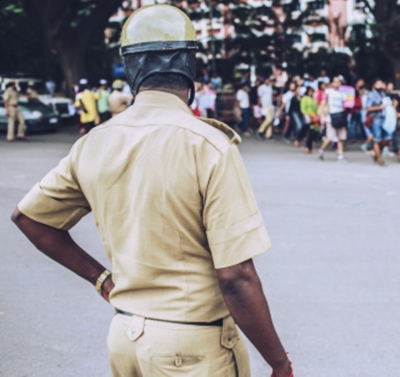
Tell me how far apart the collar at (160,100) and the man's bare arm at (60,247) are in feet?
1.67

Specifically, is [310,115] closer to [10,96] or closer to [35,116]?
[10,96]

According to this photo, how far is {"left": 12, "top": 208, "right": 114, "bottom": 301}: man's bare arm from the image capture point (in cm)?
222

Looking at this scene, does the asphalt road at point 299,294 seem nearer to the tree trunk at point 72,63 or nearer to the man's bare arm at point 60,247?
the man's bare arm at point 60,247

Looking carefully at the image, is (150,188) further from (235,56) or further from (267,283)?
(235,56)

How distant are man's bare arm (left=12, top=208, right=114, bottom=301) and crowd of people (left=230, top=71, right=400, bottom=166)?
12029 millimetres

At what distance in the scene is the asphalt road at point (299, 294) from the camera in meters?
4.48

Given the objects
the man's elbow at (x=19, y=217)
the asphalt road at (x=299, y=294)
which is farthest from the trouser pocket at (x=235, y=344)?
the asphalt road at (x=299, y=294)

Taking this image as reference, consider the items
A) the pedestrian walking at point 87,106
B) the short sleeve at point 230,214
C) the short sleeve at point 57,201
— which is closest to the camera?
the short sleeve at point 230,214

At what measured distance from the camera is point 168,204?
1.88 metres

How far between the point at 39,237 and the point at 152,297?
18.8 inches

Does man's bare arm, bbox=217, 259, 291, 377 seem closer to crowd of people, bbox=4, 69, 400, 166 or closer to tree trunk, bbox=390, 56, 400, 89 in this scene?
crowd of people, bbox=4, 69, 400, 166

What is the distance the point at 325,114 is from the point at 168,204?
1385 cm

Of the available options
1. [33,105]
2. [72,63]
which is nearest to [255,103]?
[33,105]

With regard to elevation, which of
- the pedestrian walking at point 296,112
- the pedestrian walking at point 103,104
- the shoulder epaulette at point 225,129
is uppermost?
the shoulder epaulette at point 225,129
